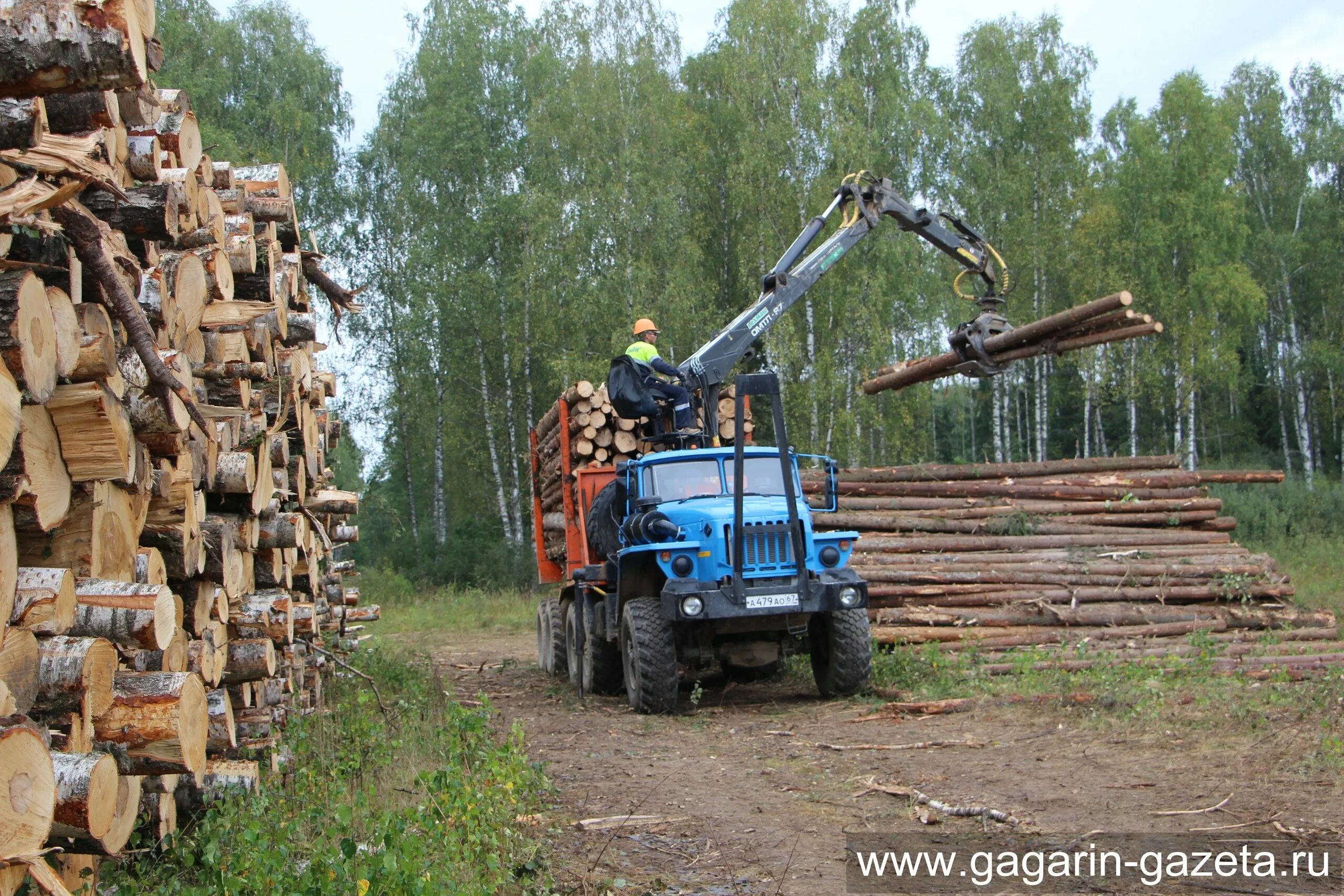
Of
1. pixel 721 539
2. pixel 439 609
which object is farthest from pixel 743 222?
pixel 721 539

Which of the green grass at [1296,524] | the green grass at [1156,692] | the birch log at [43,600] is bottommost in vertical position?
the green grass at [1156,692]

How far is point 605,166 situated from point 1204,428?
19657mm

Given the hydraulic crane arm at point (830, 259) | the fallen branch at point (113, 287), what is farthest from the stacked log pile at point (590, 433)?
the fallen branch at point (113, 287)

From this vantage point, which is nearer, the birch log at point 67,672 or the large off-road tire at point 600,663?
the birch log at point 67,672

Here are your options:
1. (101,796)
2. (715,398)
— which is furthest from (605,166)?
(101,796)

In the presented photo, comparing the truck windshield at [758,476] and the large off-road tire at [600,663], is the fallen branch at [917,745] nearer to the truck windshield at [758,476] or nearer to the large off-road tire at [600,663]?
the truck windshield at [758,476]

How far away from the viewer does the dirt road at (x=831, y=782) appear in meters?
5.52

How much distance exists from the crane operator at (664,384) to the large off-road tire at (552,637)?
8.72ft

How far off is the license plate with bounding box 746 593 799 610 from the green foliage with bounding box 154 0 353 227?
749 inches

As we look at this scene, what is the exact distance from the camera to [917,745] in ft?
26.3

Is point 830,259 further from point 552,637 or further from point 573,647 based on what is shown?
point 552,637

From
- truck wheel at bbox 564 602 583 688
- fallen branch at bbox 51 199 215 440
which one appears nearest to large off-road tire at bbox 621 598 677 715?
truck wheel at bbox 564 602 583 688

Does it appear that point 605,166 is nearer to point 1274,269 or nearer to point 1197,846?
point 1274,269

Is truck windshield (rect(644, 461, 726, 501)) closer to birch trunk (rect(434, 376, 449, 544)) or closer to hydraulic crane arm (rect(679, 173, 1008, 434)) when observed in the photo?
hydraulic crane arm (rect(679, 173, 1008, 434))
